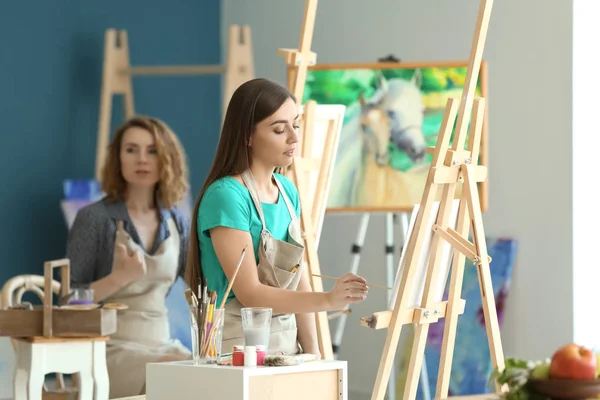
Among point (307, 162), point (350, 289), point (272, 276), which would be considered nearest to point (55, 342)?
point (272, 276)

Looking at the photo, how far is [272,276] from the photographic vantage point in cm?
246

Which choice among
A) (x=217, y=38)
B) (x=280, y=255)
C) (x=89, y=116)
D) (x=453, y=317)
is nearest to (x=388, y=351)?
(x=453, y=317)

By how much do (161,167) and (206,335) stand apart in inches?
60.2

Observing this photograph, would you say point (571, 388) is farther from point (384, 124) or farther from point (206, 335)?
point (384, 124)

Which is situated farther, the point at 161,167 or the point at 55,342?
the point at 161,167

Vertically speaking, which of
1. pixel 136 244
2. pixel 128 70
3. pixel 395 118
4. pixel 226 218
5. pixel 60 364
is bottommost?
pixel 60 364

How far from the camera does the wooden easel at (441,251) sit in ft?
9.28

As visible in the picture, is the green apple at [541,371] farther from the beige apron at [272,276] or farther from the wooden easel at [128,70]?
the wooden easel at [128,70]

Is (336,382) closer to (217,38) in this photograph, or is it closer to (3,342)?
(3,342)

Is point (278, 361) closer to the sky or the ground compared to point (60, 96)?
closer to the ground

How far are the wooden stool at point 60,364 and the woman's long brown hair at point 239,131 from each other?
2.28 ft

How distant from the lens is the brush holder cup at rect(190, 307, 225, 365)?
7.29 ft

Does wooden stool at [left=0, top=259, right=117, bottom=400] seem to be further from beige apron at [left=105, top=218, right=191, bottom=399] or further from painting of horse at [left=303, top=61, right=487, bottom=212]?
painting of horse at [left=303, top=61, right=487, bottom=212]

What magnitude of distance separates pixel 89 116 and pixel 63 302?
238 centimetres
